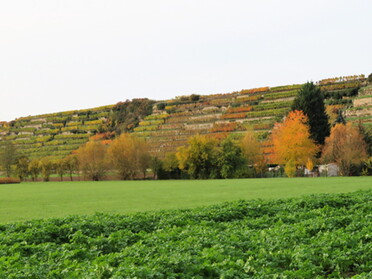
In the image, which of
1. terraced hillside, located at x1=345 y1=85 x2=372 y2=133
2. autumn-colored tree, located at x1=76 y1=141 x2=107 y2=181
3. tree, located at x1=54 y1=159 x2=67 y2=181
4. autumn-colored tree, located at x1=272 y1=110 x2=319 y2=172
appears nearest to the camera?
autumn-colored tree, located at x1=272 y1=110 x2=319 y2=172

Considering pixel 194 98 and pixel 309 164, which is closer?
pixel 309 164

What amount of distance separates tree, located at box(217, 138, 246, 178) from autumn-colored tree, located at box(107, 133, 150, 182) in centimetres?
1450

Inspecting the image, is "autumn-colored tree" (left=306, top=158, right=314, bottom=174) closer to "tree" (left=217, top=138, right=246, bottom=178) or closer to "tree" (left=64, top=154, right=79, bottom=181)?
"tree" (left=217, top=138, right=246, bottom=178)

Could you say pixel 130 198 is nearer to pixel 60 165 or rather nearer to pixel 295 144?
pixel 295 144

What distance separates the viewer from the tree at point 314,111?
209 feet

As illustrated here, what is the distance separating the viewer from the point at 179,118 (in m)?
109

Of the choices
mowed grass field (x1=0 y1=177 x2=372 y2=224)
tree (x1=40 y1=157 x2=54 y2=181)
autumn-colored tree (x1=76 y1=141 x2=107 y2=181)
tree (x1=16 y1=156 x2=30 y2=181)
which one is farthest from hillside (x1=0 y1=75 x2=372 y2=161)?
mowed grass field (x1=0 y1=177 x2=372 y2=224)

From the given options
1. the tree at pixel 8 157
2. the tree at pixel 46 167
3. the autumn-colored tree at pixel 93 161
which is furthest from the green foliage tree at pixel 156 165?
the tree at pixel 8 157

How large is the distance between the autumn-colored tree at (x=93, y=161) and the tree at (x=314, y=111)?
109 ft

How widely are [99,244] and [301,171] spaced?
53.5 m

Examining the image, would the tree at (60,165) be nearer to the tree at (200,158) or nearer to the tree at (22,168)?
the tree at (22,168)

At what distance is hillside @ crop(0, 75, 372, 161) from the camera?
90.3 meters

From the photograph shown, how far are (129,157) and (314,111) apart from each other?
1189 inches

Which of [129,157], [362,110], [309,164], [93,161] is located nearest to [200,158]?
[129,157]
